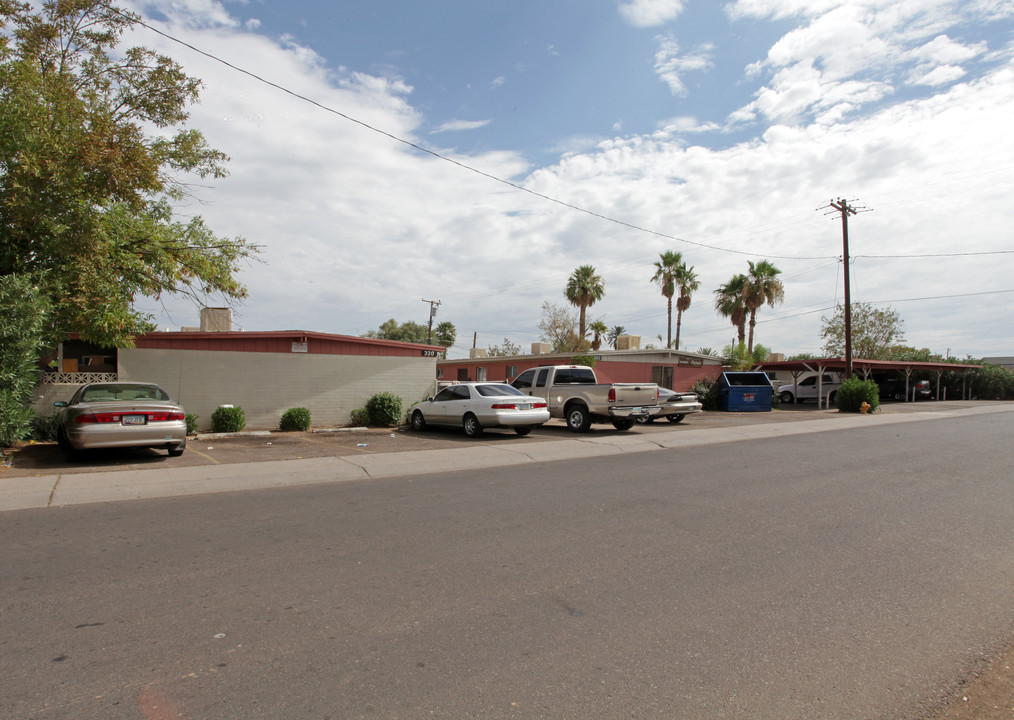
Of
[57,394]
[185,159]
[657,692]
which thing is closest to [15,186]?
[185,159]

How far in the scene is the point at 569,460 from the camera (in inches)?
476

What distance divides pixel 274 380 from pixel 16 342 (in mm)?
7615

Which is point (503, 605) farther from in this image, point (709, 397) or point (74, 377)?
point (709, 397)

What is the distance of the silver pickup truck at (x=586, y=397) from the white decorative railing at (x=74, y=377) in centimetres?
1086

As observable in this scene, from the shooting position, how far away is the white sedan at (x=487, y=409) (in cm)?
1507

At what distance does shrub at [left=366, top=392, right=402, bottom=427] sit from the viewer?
1855cm

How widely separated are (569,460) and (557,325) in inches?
1646

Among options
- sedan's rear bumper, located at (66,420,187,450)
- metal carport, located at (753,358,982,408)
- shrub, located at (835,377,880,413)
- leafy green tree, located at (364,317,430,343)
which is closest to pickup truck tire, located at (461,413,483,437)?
sedan's rear bumper, located at (66,420,187,450)

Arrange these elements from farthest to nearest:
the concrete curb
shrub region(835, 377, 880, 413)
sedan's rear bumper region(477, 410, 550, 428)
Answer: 1. shrub region(835, 377, 880, 413)
2. sedan's rear bumper region(477, 410, 550, 428)
3. the concrete curb

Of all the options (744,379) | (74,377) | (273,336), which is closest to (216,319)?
(273,336)

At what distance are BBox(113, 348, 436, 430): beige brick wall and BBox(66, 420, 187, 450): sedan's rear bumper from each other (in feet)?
A: 20.0

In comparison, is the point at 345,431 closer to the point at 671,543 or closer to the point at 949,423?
the point at 671,543

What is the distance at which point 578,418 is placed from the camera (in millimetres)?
17125

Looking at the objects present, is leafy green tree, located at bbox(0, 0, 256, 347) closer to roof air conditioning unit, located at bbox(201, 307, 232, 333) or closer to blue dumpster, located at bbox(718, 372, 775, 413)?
roof air conditioning unit, located at bbox(201, 307, 232, 333)
